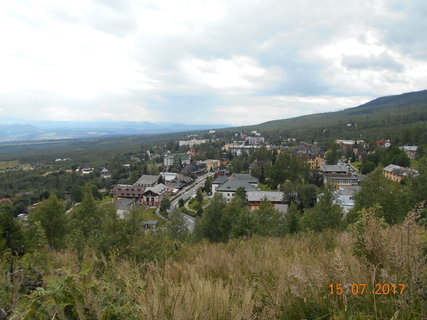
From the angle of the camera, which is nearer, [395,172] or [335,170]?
[395,172]

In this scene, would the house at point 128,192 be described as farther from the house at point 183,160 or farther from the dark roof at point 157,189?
the house at point 183,160

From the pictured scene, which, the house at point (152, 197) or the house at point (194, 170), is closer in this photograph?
the house at point (152, 197)

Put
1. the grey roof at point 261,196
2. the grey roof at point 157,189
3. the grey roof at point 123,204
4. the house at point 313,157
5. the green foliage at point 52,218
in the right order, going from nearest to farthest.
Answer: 1. the green foliage at point 52,218
2. the grey roof at point 261,196
3. the grey roof at point 123,204
4. the grey roof at point 157,189
5. the house at point 313,157

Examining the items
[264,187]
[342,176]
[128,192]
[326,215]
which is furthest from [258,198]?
[128,192]

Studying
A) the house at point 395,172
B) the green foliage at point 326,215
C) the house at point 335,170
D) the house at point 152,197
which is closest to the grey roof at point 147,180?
the house at point 152,197

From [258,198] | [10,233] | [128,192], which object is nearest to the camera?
[10,233]

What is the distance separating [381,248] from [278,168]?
44.6 metres

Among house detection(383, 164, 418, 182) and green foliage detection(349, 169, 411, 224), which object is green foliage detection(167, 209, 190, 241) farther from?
house detection(383, 164, 418, 182)

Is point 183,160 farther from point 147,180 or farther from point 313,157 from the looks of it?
point 313,157

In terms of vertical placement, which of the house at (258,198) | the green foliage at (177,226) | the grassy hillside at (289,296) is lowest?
the house at (258,198)

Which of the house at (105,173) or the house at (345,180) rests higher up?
the house at (345,180)

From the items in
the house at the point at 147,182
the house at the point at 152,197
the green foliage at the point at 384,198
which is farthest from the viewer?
the house at the point at 147,182

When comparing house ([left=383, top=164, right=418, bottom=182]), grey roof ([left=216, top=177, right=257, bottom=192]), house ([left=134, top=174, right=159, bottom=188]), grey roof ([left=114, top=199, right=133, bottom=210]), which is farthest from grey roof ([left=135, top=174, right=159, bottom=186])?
house ([left=383, top=164, right=418, bottom=182])

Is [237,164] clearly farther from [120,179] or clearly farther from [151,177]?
[120,179]
